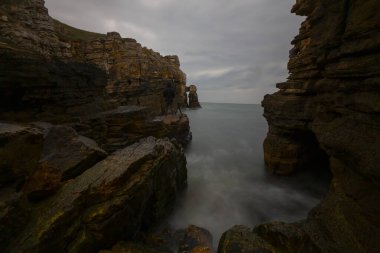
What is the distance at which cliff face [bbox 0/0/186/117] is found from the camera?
10.1 metres

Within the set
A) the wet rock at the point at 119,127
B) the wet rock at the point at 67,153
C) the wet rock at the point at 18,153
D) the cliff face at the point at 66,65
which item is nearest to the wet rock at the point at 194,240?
the wet rock at the point at 67,153

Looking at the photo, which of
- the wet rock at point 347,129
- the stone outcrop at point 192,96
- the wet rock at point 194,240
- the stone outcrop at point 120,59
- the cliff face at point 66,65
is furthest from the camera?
the stone outcrop at point 192,96

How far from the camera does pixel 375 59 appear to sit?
5344mm

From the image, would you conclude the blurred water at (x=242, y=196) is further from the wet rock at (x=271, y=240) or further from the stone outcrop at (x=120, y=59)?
the stone outcrop at (x=120, y=59)

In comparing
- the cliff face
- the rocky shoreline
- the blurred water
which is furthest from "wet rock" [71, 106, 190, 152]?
the blurred water

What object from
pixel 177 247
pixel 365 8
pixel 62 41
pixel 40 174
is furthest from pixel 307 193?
pixel 62 41

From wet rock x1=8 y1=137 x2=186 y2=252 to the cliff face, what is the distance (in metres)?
6.51

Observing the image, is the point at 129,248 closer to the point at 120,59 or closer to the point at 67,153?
the point at 67,153

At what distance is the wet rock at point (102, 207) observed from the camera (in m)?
5.26

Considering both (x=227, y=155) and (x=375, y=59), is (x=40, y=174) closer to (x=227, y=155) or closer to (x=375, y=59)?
(x=375, y=59)

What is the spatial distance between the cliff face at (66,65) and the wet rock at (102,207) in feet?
21.4

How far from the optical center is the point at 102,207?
623 centimetres

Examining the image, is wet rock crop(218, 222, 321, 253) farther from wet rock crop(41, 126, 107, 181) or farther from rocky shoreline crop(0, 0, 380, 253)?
wet rock crop(41, 126, 107, 181)

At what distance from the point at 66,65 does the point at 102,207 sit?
10.6 metres
